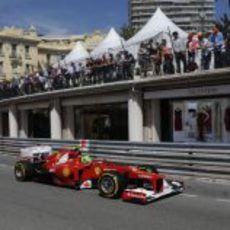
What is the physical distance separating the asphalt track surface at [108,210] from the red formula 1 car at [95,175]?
0.66 feet

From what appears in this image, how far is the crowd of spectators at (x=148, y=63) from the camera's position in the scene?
18.6m

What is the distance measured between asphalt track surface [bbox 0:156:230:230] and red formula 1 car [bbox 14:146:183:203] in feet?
0.66

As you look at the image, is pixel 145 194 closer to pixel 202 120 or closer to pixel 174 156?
pixel 174 156

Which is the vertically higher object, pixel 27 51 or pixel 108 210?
pixel 27 51

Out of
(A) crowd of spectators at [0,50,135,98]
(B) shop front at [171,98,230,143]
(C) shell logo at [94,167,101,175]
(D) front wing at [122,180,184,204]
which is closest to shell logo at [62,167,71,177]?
(C) shell logo at [94,167,101,175]

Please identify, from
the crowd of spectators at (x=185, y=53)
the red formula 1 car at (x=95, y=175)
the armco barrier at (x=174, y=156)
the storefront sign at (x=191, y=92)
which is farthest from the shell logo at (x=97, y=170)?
the storefront sign at (x=191, y=92)

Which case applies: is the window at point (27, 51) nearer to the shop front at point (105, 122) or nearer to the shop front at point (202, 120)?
the shop front at point (105, 122)

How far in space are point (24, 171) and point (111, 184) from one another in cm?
377

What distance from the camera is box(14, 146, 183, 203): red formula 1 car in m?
11.1

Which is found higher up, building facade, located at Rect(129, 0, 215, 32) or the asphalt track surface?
building facade, located at Rect(129, 0, 215, 32)

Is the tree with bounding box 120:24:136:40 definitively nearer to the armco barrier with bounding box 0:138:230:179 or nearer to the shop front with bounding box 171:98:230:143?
the shop front with bounding box 171:98:230:143

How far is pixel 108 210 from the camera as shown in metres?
Answer: 10.4

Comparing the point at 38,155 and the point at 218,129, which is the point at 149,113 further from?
the point at 38,155

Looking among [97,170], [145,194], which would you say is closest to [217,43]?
[97,170]
